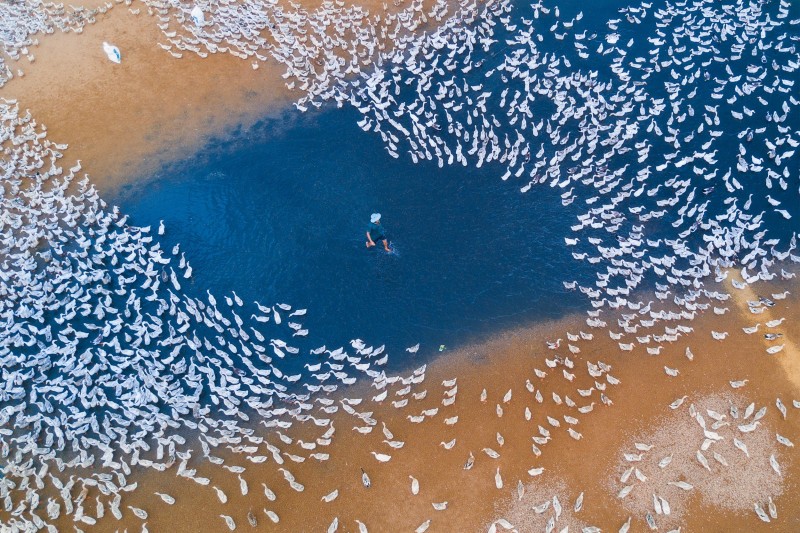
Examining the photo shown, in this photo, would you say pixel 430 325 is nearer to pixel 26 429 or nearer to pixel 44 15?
pixel 26 429

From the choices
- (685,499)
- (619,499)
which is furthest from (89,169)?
(685,499)

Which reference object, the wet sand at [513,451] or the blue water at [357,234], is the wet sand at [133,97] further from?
the wet sand at [513,451]

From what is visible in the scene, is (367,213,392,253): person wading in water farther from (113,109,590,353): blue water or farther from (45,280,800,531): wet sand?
(45,280,800,531): wet sand

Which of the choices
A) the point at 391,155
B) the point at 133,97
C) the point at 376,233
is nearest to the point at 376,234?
the point at 376,233

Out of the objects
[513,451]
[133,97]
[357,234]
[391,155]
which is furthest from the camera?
[133,97]

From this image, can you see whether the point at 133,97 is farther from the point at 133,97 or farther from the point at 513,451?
the point at 513,451
